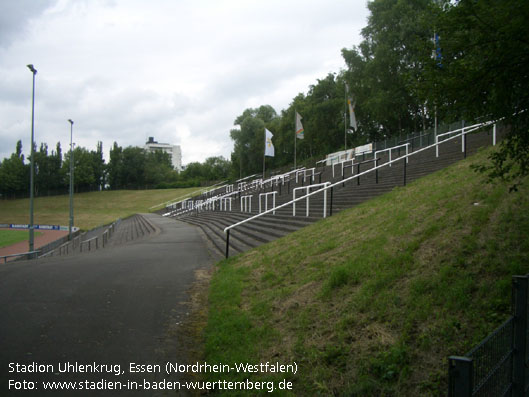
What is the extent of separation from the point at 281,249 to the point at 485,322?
5.47 m

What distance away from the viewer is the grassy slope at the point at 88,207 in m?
55.6

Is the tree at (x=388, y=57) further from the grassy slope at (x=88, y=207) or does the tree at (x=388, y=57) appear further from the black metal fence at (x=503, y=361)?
the grassy slope at (x=88, y=207)

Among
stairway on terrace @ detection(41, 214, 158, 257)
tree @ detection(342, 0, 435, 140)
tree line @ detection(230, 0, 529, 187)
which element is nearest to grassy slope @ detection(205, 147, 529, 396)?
tree line @ detection(230, 0, 529, 187)

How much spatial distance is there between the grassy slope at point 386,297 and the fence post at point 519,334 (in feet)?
1.85

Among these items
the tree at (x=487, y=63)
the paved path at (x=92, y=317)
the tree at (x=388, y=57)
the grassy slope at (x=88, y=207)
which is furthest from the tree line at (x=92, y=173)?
the tree at (x=487, y=63)

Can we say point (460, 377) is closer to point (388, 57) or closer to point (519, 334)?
point (519, 334)

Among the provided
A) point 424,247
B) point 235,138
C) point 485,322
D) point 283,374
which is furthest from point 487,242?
point 235,138

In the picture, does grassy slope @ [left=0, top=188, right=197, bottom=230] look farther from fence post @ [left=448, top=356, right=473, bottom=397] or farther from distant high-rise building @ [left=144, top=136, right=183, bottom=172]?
distant high-rise building @ [left=144, top=136, right=183, bottom=172]

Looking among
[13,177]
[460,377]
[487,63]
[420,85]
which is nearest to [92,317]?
[460,377]

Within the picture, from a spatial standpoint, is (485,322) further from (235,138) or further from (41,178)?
(41,178)

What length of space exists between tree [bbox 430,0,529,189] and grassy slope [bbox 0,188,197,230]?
49.7 metres

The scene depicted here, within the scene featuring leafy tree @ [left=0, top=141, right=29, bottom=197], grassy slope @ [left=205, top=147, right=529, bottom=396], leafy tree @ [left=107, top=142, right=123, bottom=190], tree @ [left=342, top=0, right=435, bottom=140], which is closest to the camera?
grassy slope @ [left=205, top=147, right=529, bottom=396]

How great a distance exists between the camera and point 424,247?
5.59 m

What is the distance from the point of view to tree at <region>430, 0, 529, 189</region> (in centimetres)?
388
